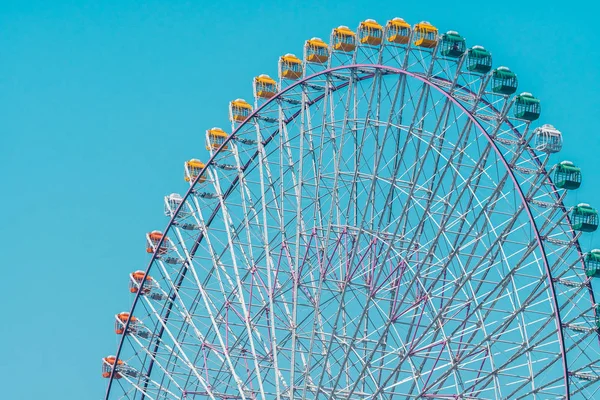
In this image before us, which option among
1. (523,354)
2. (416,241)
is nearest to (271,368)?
(416,241)

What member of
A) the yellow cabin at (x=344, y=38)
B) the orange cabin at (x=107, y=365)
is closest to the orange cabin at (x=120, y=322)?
the orange cabin at (x=107, y=365)

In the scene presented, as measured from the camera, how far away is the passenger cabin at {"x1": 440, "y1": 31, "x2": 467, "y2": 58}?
1993 inches

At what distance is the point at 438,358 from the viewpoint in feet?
167

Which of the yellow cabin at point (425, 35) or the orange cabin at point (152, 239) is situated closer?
the yellow cabin at point (425, 35)

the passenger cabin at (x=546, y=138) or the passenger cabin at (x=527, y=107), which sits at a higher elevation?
the passenger cabin at (x=527, y=107)

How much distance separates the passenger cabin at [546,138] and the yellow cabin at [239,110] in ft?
49.5

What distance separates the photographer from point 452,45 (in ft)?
167

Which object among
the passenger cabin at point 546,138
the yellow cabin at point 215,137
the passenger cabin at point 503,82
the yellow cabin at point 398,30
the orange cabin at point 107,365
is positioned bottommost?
the passenger cabin at point 546,138

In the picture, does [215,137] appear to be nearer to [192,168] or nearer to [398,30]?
[192,168]

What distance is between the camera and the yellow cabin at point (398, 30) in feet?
173

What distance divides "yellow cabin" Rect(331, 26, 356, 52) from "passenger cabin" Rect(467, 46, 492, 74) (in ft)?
18.5

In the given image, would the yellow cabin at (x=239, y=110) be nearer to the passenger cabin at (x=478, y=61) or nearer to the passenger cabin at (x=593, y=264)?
the passenger cabin at (x=478, y=61)

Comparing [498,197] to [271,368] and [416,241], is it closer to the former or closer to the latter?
[416,241]

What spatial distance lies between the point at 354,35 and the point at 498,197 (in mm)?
8094
